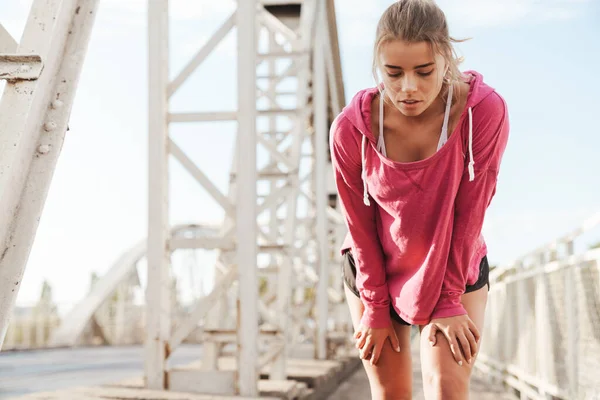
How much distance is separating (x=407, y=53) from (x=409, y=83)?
7 cm

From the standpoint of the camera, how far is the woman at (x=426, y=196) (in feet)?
6.83

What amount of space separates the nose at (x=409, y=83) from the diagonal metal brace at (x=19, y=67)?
83cm

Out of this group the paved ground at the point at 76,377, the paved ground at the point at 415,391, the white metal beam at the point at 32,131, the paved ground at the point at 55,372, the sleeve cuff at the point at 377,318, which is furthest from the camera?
the paved ground at the point at 55,372

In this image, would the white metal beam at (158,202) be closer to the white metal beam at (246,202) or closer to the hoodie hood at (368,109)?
the white metal beam at (246,202)

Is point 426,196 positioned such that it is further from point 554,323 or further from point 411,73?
point 554,323

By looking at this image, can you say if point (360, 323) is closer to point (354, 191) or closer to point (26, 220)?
point (354, 191)

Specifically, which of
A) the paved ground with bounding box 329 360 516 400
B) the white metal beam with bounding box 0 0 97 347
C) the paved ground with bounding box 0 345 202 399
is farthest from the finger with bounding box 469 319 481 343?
the paved ground with bounding box 0 345 202 399

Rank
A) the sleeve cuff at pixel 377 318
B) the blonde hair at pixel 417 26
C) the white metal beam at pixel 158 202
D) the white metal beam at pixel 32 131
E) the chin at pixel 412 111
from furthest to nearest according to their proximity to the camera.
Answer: the white metal beam at pixel 158 202 < the sleeve cuff at pixel 377 318 < the chin at pixel 412 111 < the blonde hair at pixel 417 26 < the white metal beam at pixel 32 131

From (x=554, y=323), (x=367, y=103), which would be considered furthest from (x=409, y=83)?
(x=554, y=323)

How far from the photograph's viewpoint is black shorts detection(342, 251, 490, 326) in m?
2.30

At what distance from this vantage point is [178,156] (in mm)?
5004

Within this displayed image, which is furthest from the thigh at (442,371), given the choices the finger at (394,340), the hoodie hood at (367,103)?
the hoodie hood at (367,103)

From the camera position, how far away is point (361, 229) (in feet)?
7.35

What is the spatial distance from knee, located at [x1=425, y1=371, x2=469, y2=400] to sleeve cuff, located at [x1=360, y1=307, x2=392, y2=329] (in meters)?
0.22
